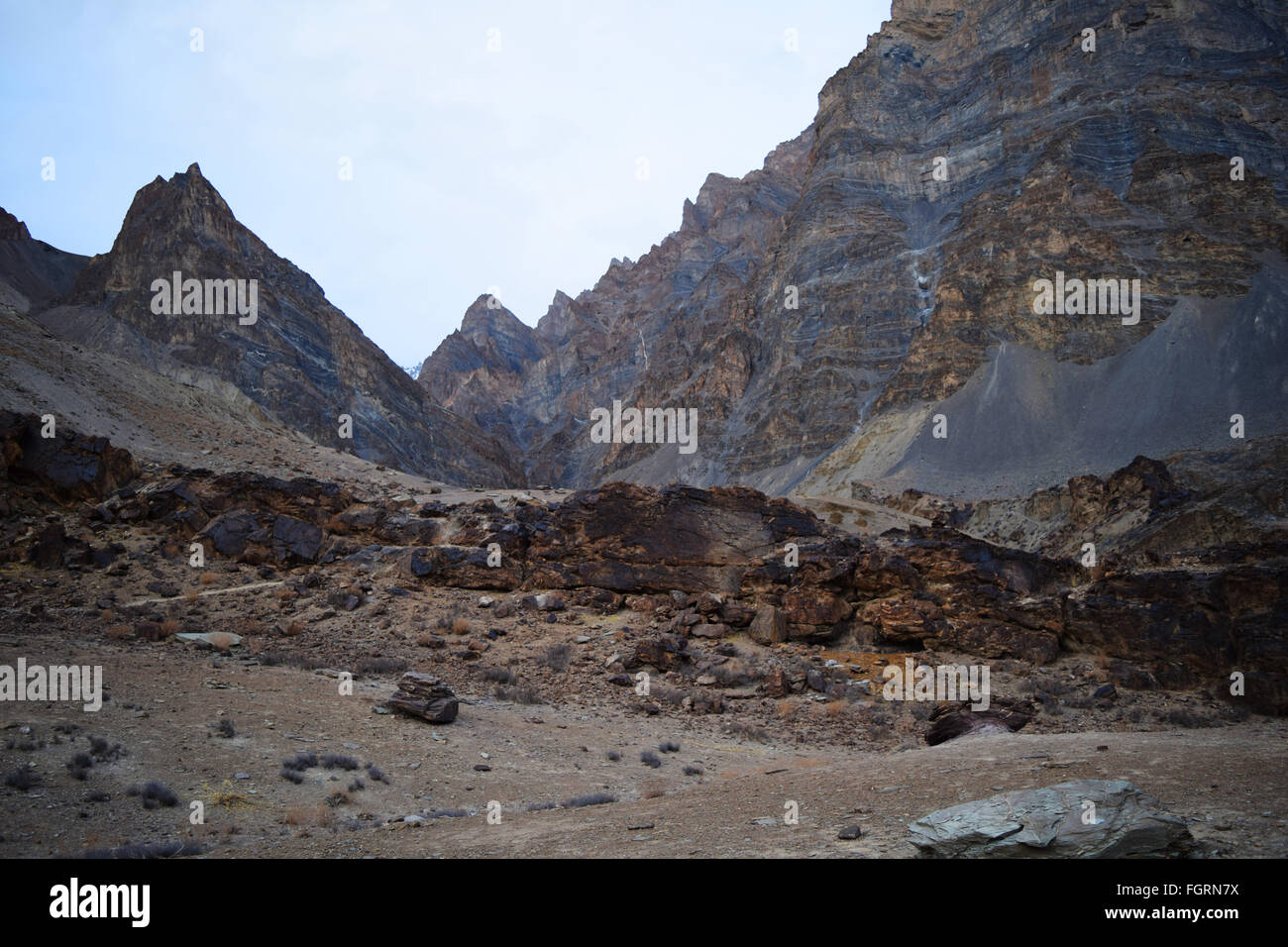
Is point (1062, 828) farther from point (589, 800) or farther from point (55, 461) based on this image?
point (55, 461)

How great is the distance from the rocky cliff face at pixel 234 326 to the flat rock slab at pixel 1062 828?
73.4m

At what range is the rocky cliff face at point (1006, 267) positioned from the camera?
6656cm

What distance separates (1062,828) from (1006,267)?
89.1 meters

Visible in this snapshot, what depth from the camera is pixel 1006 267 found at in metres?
83.5

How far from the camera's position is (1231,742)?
11883 mm

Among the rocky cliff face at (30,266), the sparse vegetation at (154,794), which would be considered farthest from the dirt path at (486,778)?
the rocky cliff face at (30,266)

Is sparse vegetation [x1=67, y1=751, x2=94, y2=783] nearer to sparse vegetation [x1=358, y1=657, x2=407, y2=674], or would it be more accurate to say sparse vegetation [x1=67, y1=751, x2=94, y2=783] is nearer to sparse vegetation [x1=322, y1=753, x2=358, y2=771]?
sparse vegetation [x1=322, y1=753, x2=358, y2=771]

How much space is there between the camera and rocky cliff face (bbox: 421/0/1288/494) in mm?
66562

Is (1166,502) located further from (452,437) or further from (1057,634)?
(452,437)

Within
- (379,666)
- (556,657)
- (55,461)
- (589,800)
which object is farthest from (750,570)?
(55,461)

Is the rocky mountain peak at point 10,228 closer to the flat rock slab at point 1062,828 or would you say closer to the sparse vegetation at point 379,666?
the sparse vegetation at point 379,666

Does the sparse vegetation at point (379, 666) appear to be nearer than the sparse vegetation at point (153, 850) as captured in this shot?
No

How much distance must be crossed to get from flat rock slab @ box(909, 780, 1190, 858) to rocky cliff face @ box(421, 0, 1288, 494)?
198 ft
